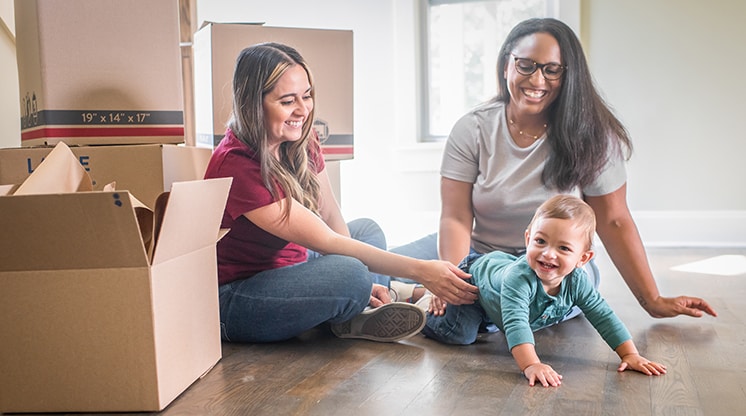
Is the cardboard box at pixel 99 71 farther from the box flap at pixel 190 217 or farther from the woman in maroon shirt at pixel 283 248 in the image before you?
the box flap at pixel 190 217

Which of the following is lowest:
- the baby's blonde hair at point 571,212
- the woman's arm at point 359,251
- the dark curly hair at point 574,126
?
the woman's arm at point 359,251

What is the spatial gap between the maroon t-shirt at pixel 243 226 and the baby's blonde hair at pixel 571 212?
0.57m

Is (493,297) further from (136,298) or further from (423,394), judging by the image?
(136,298)

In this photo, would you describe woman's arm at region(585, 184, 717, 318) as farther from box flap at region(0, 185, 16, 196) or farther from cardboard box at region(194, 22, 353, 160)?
box flap at region(0, 185, 16, 196)

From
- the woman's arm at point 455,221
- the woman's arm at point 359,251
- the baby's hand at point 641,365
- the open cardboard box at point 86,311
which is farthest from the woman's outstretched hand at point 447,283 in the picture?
the open cardboard box at point 86,311

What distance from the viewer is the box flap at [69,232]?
1.10 metres

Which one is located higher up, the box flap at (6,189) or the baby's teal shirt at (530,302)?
the box flap at (6,189)

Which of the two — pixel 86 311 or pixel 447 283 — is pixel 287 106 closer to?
pixel 447 283

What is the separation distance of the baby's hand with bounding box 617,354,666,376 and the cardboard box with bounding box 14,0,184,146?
1.06 m

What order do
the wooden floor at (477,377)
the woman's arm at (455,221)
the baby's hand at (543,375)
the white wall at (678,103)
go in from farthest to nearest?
the white wall at (678,103), the woman's arm at (455,221), the baby's hand at (543,375), the wooden floor at (477,377)

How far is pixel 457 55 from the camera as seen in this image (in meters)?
3.71

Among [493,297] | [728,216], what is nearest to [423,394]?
[493,297]

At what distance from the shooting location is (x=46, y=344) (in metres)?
1.18

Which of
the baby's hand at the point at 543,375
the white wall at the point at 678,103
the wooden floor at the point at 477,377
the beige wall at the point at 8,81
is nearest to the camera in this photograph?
the wooden floor at the point at 477,377
